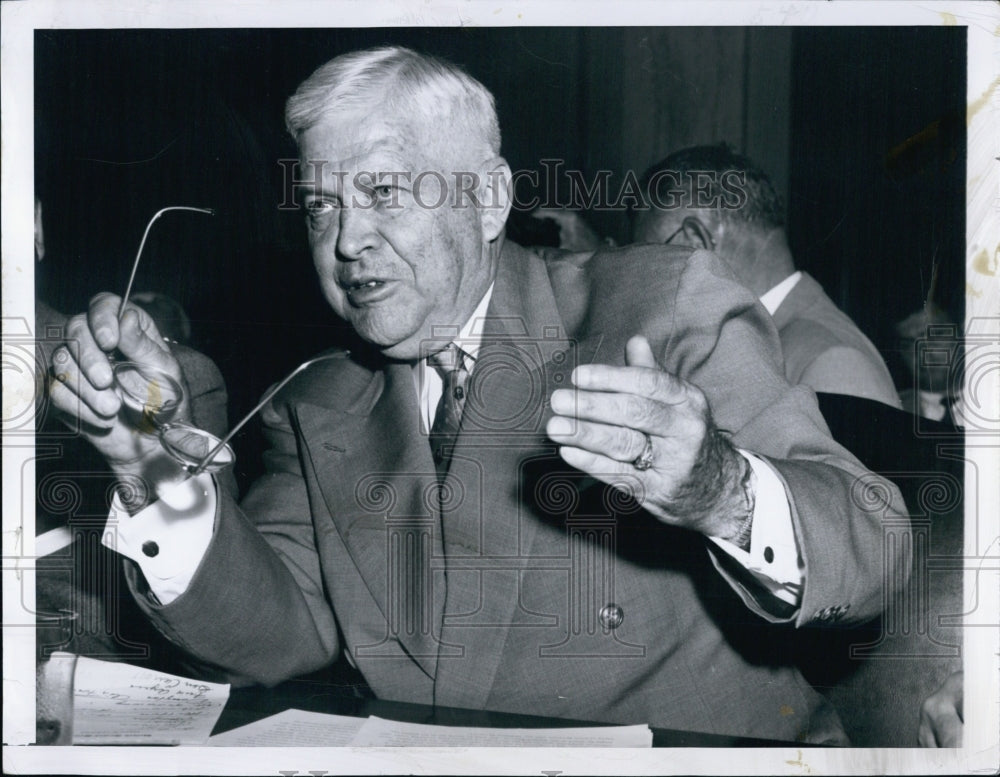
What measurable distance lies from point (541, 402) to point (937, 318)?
59cm

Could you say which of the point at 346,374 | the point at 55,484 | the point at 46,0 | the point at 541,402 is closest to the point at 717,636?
the point at 541,402

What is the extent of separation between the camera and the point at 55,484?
1541mm

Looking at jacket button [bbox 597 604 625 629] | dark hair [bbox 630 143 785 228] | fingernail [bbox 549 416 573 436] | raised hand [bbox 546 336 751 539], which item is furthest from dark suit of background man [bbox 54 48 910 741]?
fingernail [bbox 549 416 573 436]

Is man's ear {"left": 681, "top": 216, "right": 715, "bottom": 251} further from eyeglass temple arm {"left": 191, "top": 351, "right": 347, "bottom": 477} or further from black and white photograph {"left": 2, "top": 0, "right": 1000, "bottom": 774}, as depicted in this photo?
eyeglass temple arm {"left": 191, "top": 351, "right": 347, "bottom": 477}

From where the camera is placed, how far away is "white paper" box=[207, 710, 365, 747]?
150 cm

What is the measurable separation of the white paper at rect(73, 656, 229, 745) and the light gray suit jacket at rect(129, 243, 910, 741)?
75mm

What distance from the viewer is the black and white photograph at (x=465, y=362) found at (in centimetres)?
145

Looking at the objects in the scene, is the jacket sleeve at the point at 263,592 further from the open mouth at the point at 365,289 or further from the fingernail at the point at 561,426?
the fingernail at the point at 561,426

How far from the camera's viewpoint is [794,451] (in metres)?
1.35

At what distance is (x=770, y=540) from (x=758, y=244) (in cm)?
47

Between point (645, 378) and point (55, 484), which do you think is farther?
point (55, 484)

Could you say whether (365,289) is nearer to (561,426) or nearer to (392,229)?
(392,229)

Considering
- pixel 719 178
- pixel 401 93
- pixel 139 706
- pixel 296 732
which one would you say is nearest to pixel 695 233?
pixel 719 178

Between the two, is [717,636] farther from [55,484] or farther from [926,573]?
[55,484]
